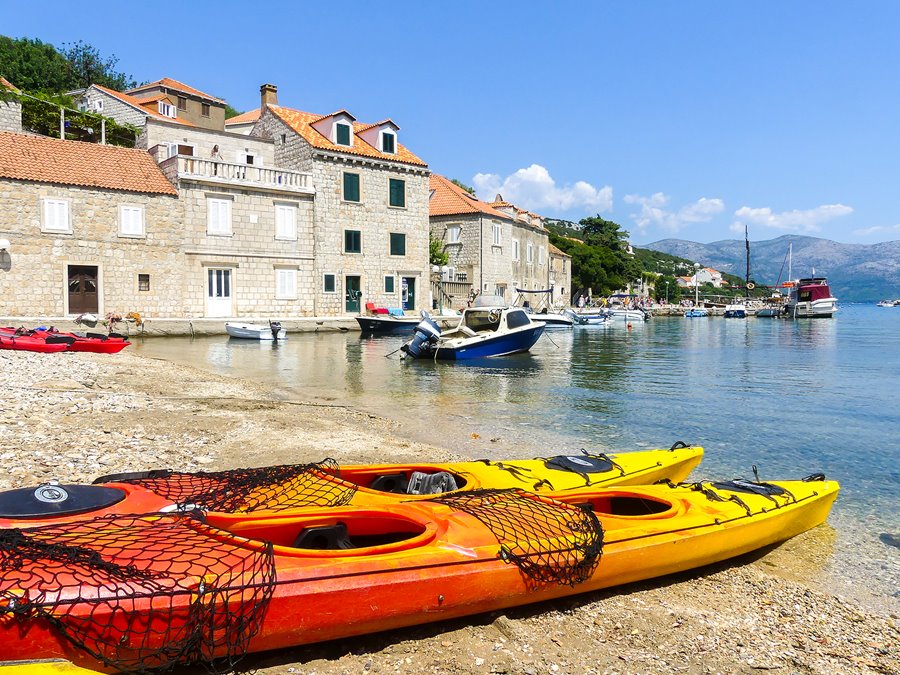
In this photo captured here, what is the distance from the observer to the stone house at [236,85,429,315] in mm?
33438

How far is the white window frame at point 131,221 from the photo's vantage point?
27062 millimetres

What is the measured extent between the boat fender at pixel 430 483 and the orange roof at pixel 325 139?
30.0 m

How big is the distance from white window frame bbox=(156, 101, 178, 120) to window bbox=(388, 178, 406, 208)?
44.1ft

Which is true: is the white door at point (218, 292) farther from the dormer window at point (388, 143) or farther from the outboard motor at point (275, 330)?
the dormer window at point (388, 143)

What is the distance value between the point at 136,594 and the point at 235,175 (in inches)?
1174

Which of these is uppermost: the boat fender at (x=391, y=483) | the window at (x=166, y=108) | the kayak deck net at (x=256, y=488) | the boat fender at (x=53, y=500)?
the window at (x=166, y=108)

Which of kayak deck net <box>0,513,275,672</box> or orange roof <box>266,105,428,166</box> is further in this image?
orange roof <box>266,105,428,166</box>

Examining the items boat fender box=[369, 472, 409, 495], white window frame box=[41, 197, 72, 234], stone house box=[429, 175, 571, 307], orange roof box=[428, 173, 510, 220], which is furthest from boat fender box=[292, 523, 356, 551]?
orange roof box=[428, 173, 510, 220]

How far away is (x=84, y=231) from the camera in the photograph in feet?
85.8

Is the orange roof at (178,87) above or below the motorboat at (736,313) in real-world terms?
above

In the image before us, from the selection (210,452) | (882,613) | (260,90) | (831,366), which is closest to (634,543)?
(882,613)

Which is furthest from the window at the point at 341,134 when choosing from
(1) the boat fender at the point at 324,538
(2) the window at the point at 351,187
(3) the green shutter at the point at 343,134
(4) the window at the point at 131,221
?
(1) the boat fender at the point at 324,538

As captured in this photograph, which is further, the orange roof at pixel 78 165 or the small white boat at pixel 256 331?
the small white boat at pixel 256 331

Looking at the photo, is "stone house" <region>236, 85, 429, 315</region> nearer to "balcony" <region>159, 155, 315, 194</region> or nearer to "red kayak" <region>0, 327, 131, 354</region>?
"balcony" <region>159, 155, 315, 194</region>
